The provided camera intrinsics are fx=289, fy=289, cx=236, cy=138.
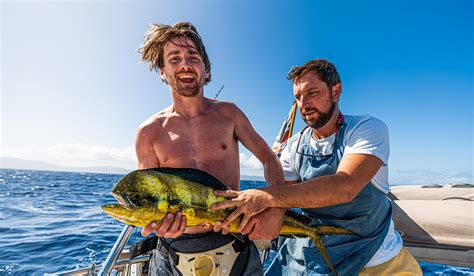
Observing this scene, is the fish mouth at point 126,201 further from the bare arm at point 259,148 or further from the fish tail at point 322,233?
the fish tail at point 322,233

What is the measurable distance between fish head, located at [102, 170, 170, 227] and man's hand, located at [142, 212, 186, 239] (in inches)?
1.2

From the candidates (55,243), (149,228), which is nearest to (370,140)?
(149,228)

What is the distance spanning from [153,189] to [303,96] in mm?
1585

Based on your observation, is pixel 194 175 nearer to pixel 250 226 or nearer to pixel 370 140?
pixel 250 226

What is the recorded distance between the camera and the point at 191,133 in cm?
247

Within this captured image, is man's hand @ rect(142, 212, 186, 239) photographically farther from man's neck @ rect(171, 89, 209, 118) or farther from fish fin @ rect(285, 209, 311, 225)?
man's neck @ rect(171, 89, 209, 118)

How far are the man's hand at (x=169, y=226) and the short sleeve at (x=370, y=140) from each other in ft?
4.24

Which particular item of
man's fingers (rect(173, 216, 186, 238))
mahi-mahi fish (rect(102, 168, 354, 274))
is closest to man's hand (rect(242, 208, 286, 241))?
mahi-mahi fish (rect(102, 168, 354, 274))

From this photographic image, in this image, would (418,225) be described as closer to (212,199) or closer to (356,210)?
(356,210)

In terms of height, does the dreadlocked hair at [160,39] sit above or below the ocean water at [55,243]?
above

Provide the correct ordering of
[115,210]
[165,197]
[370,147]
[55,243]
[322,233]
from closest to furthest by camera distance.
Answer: [115,210]
[165,197]
[370,147]
[322,233]
[55,243]

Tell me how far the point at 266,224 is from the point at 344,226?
0.82 meters

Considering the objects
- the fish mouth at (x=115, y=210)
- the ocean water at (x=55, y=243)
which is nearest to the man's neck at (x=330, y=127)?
the fish mouth at (x=115, y=210)

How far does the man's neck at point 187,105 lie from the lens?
102 inches
